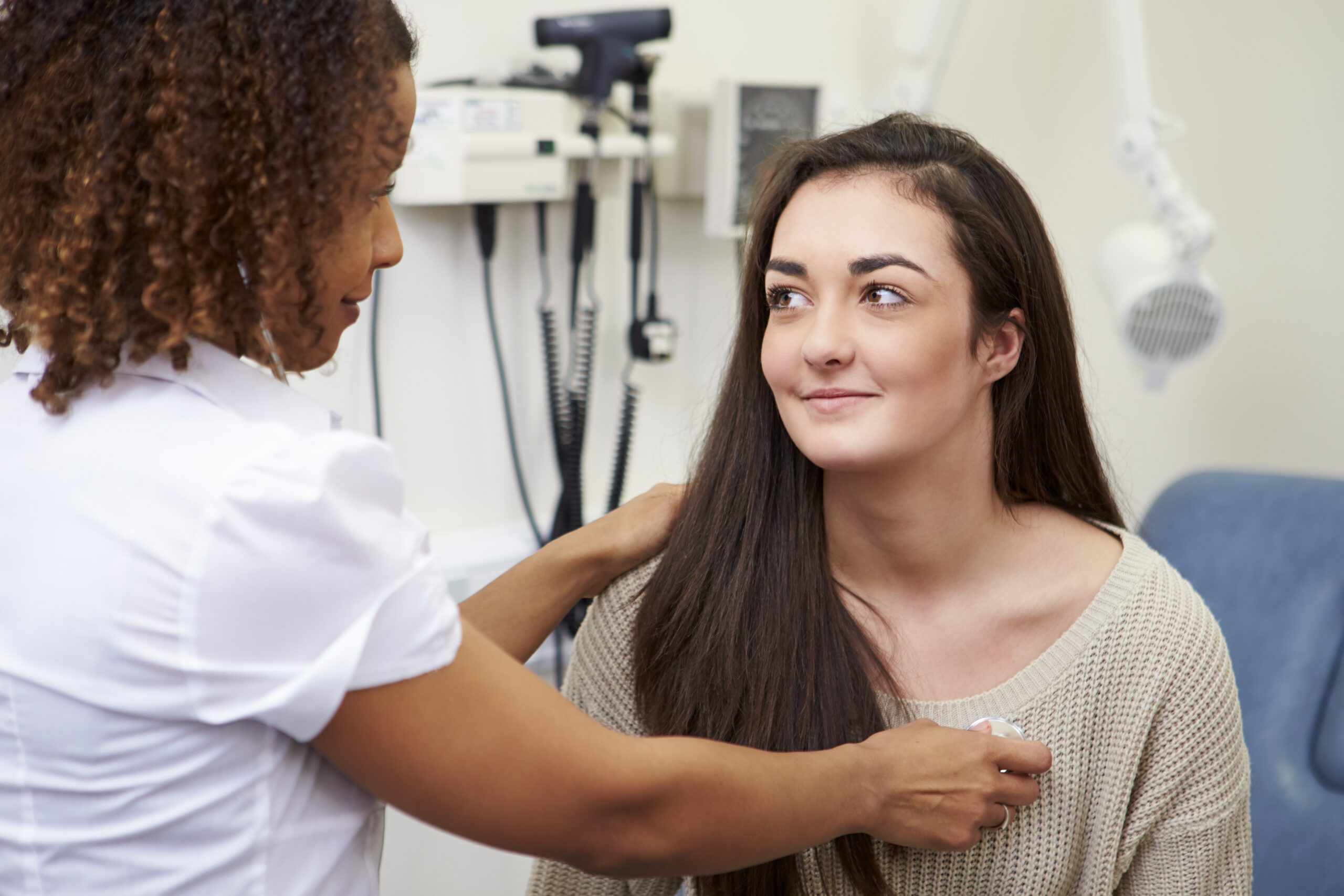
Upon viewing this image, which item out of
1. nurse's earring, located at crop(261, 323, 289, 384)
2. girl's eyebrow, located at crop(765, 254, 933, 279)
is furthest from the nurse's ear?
nurse's earring, located at crop(261, 323, 289, 384)

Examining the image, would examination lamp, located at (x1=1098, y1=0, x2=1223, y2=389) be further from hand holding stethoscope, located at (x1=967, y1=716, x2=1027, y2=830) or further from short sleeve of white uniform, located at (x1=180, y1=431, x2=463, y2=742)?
short sleeve of white uniform, located at (x1=180, y1=431, x2=463, y2=742)

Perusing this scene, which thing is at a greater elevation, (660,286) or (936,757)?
(660,286)

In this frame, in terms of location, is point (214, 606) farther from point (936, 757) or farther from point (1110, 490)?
point (1110, 490)

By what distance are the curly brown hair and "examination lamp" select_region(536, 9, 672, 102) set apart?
1.04 meters

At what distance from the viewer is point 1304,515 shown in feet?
5.38

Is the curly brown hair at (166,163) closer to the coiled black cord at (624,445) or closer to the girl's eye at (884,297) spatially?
the girl's eye at (884,297)

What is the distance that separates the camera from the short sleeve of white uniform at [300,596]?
1.98ft

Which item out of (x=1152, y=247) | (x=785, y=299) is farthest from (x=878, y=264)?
(x=1152, y=247)

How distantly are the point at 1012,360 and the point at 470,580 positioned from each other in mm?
916

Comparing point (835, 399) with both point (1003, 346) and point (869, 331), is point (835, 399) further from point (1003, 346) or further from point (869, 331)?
point (1003, 346)

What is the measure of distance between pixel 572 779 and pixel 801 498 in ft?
2.02

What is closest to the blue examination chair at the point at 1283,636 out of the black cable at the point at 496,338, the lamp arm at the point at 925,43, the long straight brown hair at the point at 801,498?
the long straight brown hair at the point at 801,498

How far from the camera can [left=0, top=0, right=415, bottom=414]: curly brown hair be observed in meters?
0.64

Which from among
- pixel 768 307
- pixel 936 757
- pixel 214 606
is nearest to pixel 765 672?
pixel 936 757
